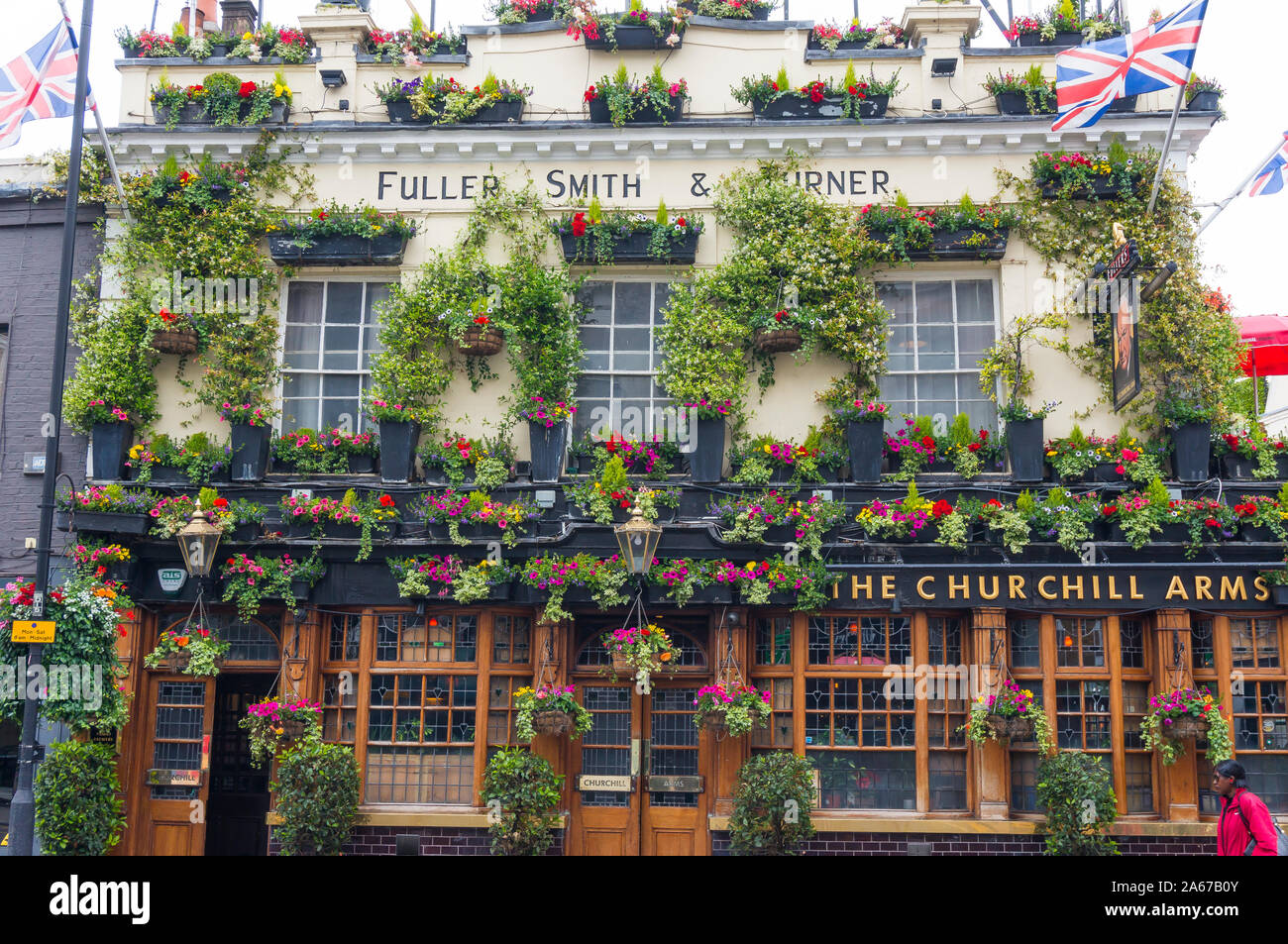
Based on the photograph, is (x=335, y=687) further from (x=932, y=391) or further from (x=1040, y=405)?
(x=1040, y=405)

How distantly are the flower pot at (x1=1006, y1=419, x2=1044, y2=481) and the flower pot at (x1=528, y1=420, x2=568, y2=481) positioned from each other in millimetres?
5291

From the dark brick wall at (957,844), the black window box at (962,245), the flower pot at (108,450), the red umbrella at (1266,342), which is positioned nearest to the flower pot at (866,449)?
the black window box at (962,245)

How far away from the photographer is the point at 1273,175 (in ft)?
42.5

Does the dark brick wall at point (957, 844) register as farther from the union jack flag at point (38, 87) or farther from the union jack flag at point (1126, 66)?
the union jack flag at point (38, 87)

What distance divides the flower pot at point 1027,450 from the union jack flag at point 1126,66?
331 centimetres

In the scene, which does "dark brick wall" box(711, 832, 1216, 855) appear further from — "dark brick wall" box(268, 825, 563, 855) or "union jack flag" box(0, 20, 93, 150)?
"union jack flag" box(0, 20, 93, 150)

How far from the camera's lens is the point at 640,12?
13.7 metres

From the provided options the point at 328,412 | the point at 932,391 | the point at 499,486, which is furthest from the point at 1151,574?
the point at 328,412

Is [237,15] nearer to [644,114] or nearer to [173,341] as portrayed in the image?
[173,341]

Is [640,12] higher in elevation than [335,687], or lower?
higher

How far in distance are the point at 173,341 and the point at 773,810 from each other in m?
8.96

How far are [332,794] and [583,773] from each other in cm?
284

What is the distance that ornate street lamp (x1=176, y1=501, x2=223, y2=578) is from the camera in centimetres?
1206

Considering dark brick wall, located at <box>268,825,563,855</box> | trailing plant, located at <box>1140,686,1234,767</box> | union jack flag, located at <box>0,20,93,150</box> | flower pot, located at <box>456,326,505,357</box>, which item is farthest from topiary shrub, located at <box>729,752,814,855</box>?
union jack flag, located at <box>0,20,93,150</box>
